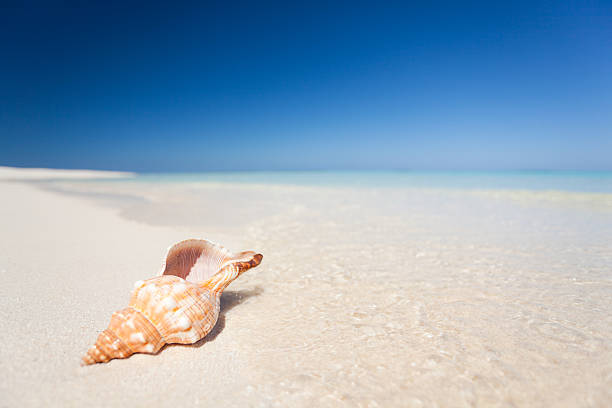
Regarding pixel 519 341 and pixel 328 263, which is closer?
pixel 519 341

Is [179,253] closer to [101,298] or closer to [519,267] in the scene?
[101,298]

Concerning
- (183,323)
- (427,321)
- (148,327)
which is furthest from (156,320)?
(427,321)

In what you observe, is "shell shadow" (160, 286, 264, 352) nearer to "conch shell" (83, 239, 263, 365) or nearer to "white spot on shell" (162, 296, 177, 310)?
"conch shell" (83, 239, 263, 365)

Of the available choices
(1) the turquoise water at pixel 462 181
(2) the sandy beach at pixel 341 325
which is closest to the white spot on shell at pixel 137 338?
(2) the sandy beach at pixel 341 325

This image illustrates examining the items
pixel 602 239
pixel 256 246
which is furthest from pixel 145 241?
pixel 602 239

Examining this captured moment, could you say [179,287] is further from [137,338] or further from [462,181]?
[462,181]
